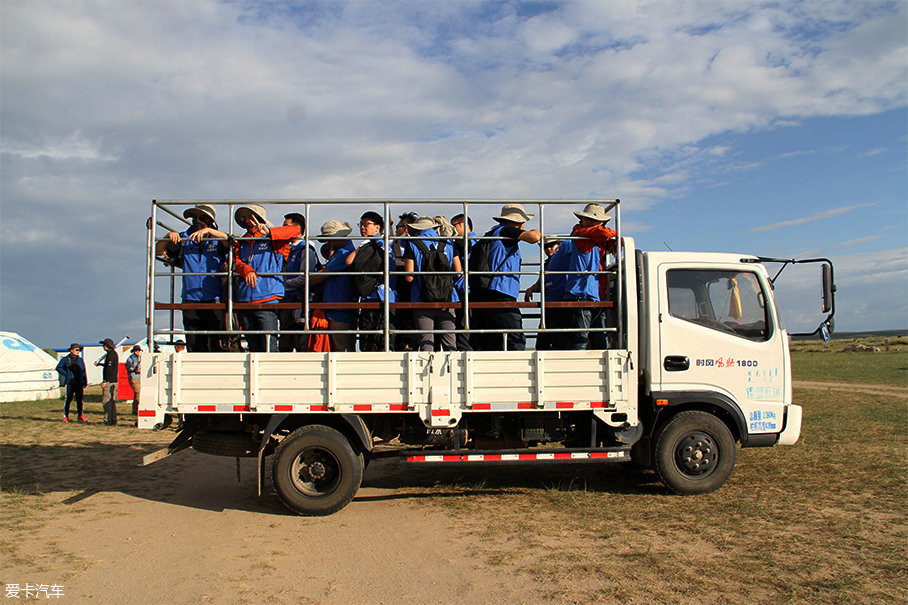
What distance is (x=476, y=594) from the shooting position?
14.3ft

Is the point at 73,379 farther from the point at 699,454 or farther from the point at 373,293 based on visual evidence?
the point at 699,454

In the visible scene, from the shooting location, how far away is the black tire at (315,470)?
20.7 ft

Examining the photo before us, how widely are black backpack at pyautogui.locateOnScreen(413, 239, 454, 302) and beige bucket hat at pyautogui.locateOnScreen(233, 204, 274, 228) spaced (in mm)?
1716

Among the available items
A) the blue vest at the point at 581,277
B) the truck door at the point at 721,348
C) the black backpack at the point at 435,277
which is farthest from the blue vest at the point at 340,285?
the truck door at the point at 721,348

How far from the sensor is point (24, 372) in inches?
782

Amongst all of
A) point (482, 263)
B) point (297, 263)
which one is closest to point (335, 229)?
point (297, 263)

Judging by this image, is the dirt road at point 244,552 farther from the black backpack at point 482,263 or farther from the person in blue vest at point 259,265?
the black backpack at point 482,263

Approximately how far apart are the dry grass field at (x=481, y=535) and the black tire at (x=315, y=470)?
0.58 ft

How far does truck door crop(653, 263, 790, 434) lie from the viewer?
6.69 metres

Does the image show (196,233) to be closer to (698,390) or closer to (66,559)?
(66,559)

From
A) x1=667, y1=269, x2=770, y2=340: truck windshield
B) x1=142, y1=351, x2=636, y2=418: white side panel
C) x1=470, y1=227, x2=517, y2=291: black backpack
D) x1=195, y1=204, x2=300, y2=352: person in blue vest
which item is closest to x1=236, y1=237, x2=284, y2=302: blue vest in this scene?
x1=195, y1=204, x2=300, y2=352: person in blue vest

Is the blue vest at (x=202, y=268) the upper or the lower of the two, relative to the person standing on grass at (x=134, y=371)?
upper

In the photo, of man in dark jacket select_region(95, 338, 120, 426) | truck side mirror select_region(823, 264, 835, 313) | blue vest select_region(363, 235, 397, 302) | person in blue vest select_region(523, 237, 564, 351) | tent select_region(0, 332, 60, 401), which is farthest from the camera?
tent select_region(0, 332, 60, 401)

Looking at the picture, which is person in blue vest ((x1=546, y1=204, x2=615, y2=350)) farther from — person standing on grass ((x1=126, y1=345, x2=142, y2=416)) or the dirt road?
person standing on grass ((x1=126, y1=345, x2=142, y2=416))
